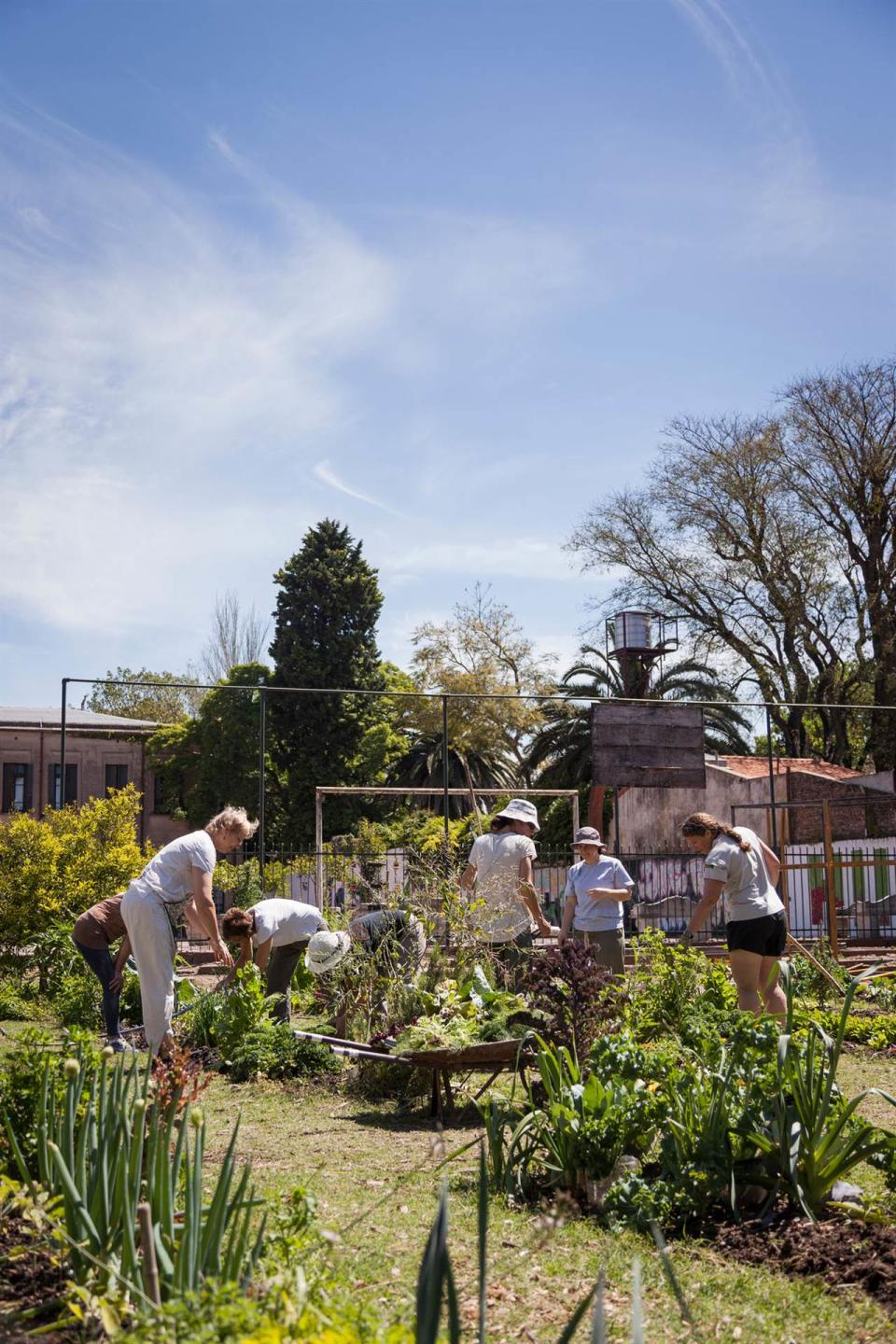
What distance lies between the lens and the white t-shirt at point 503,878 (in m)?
8.10

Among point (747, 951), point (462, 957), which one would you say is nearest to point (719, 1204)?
point (747, 951)

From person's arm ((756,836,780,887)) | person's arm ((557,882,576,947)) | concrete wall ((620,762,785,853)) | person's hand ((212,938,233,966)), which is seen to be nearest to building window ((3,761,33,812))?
concrete wall ((620,762,785,853))

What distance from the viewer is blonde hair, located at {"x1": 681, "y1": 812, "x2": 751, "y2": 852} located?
718cm

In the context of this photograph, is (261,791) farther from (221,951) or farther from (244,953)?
(221,951)

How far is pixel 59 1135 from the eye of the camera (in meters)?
3.18

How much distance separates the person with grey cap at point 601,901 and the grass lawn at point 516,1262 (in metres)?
3.05

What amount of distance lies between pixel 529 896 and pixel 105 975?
3060 mm

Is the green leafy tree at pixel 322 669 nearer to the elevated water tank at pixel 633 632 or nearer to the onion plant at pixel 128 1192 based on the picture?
the elevated water tank at pixel 633 632

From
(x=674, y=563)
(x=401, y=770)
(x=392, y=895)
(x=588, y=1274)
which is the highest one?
(x=674, y=563)

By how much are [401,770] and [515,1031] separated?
35.4 m

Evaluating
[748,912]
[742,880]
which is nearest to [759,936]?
[748,912]

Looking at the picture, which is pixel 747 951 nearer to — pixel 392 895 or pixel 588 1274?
pixel 392 895

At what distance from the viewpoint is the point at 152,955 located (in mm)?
6891

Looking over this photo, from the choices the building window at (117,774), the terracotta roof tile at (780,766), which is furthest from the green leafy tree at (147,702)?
the terracotta roof tile at (780,766)
